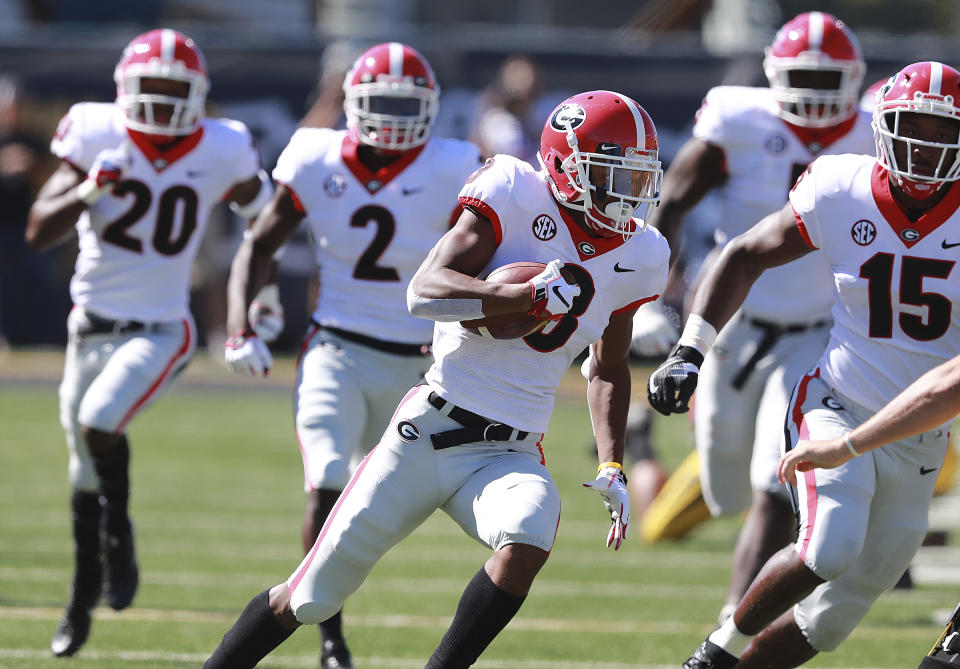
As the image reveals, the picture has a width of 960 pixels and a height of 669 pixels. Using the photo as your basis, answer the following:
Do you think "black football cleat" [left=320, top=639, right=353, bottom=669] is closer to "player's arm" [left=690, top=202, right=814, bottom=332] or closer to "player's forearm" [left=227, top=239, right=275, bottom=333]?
"player's forearm" [left=227, top=239, right=275, bottom=333]

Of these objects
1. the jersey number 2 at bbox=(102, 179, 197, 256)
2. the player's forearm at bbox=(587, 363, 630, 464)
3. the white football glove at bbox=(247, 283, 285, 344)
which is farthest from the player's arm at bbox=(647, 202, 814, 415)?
the jersey number 2 at bbox=(102, 179, 197, 256)

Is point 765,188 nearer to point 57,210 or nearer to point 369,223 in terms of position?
point 369,223

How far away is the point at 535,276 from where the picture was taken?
12.2 ft

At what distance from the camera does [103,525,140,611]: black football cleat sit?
5.51m

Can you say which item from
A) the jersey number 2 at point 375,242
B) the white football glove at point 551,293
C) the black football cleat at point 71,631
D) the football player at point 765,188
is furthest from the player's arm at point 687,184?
the black football cleat at point 71,631

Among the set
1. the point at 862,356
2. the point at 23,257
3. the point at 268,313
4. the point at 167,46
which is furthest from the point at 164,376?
the point at 23,257

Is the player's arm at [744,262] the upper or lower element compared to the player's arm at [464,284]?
lower

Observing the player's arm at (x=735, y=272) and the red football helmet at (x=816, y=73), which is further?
the red football helmet at (x=816, y=73)

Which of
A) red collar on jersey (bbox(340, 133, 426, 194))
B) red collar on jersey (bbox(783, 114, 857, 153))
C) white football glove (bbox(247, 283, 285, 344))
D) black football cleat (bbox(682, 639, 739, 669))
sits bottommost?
black football cleat (bbox(682, 639, 739, 669))

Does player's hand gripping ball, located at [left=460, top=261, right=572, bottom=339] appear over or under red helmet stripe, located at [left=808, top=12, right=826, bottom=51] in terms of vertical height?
under

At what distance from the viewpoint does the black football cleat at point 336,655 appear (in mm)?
4719

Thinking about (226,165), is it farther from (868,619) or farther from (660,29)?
(660,29)

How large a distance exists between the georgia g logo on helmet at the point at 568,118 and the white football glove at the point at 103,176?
6.53 ft

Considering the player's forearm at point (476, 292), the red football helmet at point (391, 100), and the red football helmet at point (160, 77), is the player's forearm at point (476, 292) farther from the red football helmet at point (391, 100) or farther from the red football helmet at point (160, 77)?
the red football helmet at point (160, 77)
